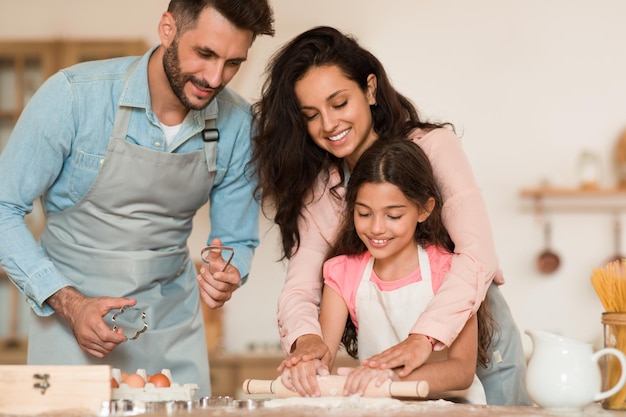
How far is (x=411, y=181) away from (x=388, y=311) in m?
0.29

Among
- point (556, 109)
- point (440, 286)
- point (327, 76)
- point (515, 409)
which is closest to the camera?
A: point (515, 409)

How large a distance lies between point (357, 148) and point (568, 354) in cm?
81

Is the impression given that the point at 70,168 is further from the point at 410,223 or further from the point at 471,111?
the point at 471,111

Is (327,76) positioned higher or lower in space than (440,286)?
higher

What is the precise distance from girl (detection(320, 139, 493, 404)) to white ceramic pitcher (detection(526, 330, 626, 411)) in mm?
434

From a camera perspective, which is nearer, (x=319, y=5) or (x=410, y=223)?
(x=410, y=223)

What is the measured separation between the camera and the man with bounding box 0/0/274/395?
1.98 meters

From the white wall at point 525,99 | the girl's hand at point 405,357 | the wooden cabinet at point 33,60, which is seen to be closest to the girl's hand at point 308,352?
the girl's hand at point 405,357

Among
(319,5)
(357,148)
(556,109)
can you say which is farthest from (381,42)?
(357,148)

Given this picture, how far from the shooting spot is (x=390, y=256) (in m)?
1.99

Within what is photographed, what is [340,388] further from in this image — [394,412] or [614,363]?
[614,363]

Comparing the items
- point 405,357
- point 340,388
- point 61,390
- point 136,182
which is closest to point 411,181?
point 405,357

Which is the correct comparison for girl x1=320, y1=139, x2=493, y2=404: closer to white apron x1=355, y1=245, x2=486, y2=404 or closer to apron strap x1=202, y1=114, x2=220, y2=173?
white apron x1=355, y1=245, x2=486, y2=404

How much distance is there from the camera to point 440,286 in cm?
186
